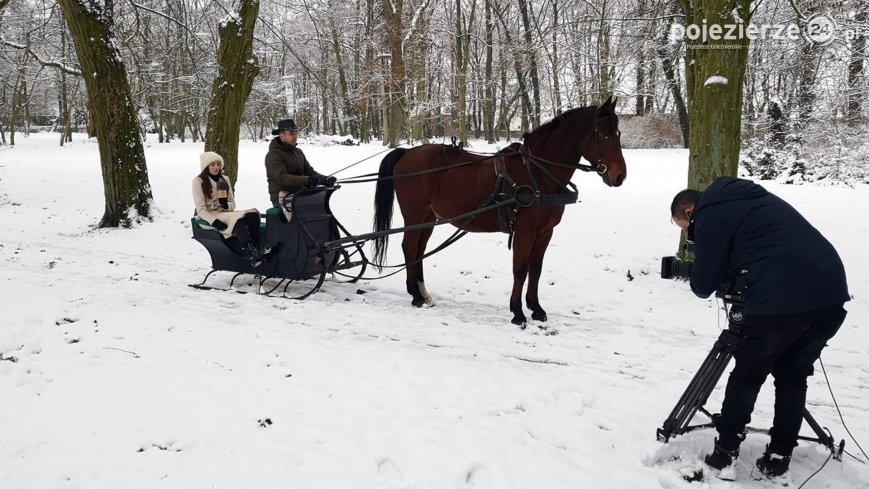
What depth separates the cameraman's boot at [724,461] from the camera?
3086mm

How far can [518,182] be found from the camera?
5.65m

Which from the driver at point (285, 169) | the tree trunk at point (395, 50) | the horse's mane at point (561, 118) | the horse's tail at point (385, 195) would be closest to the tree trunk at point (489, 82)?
the tree trunk at point (395, 50)

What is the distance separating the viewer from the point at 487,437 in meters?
3.44

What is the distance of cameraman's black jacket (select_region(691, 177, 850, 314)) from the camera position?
9.21 feet

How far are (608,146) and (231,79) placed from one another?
7.07 metres

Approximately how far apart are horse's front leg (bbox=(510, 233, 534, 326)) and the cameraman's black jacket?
2.55 meters

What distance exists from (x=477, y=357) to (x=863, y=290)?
510 centimetres

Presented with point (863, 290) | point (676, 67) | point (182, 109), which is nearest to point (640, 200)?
point (863, 290)

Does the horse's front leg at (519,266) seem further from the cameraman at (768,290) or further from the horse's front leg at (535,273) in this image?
the cameraman at (768,290)

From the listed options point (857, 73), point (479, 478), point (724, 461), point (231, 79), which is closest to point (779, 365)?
point (724, 461)

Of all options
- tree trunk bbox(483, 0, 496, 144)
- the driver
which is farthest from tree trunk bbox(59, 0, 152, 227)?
tree trunk bbox(483, 0, 496, 144)

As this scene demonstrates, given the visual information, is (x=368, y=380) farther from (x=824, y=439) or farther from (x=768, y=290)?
(x=824, y=439)

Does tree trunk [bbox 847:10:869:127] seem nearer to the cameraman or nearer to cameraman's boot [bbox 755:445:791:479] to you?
the cameraman

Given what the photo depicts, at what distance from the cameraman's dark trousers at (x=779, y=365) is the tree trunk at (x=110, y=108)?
1024 centimetres
